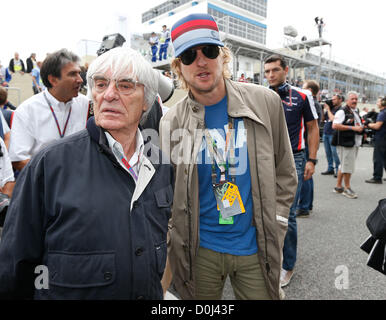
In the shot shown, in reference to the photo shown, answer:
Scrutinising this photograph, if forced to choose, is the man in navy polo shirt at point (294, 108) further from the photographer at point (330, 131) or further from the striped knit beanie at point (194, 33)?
the photographer at point (330, 131)

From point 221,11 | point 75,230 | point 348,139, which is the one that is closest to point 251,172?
point 75,230

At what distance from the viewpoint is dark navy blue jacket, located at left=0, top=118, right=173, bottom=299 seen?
1005 mm

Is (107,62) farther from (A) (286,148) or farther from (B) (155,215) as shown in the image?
(A) (286,148)

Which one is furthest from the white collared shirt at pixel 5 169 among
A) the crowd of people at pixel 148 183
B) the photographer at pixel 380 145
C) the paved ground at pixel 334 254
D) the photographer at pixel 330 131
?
the photographer at pixel 380 145

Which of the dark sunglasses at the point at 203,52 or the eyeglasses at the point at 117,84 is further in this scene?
the dark sunglasses at the point at 203,52

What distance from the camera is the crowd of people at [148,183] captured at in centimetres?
102

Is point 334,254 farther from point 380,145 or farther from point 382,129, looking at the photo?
point 382,129

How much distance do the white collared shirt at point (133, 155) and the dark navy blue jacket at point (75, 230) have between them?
0.05 m

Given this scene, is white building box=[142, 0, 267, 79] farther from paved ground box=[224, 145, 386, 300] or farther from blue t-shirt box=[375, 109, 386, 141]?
paved ground box=[224, 145, 386, 300]

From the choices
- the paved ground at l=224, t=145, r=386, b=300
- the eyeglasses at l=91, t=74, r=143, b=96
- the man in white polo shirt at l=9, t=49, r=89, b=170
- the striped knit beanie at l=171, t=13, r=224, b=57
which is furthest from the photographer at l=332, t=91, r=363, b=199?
the eyeglasses at l=91, t=74, r=143, b=96

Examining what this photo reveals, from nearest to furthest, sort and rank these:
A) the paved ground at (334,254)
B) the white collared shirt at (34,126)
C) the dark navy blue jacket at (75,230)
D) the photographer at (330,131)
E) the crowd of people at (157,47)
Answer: the dark navy blue jacket at (75,230) → the white collared shirt at (34,126) → the paved ground at (334,254) → the photographer at (330,131) → the crowd of people at (157,47)
